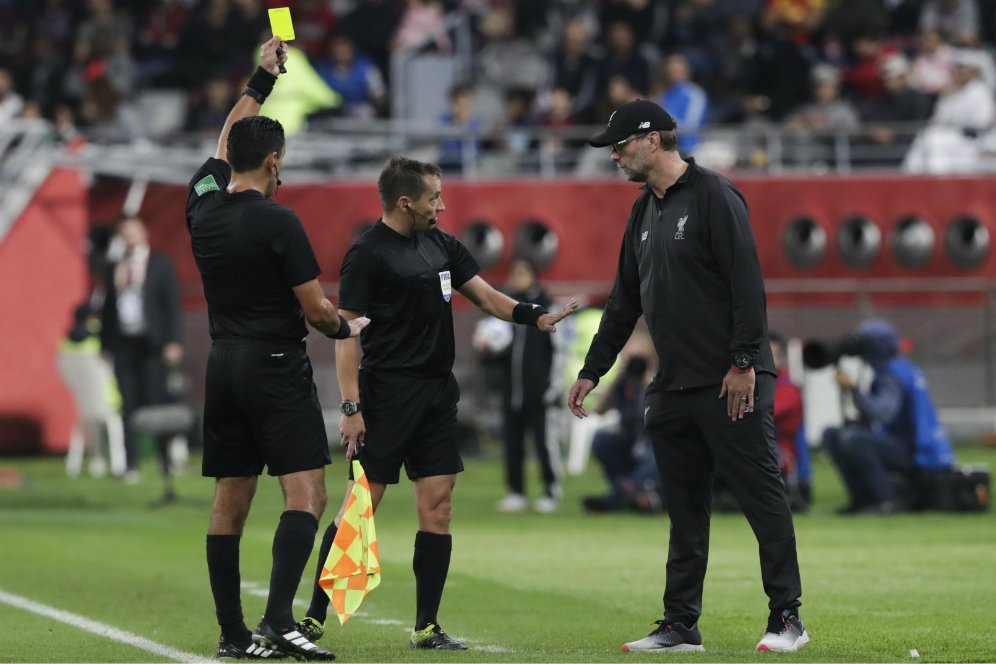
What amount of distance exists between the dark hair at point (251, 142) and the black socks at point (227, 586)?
159 centimetres

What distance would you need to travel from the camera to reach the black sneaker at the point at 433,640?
8680mm

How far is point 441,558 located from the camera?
351 inches

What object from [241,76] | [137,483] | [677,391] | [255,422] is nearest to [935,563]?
[677,391]

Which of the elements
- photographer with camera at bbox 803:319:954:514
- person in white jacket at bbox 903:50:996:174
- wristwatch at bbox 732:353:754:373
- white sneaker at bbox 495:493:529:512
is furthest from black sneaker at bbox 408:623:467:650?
person in white jacket at bbox 903:50:996:174

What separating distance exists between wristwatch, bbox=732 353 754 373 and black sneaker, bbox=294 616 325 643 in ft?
7.10

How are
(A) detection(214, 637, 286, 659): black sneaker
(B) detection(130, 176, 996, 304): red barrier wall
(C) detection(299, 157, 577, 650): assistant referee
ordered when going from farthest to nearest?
1. (B) detection(130, 176, 996, 304): red barrier wall
2. (C) detection(299, 157, 577, 650): assistant referee
3. (A) detection(214, 637, 286, 659): black sneaker

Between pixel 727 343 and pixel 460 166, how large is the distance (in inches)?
623

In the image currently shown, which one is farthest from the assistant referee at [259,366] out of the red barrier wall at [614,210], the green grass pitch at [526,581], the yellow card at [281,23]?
the red barrier wall at [614,210]

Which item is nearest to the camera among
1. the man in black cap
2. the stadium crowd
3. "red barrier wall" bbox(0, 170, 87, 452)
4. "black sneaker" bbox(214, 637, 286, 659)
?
"black sneaker" bbox(214, 637, 286, 659)

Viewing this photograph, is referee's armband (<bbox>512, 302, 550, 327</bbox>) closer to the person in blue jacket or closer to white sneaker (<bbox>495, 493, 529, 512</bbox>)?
the person in blue jacket

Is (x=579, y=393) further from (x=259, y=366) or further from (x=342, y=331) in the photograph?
(x=259, y=366)

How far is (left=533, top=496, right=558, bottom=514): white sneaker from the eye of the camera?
55.0 feet

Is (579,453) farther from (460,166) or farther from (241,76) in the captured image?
(241,76)

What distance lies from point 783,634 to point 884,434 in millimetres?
7757
